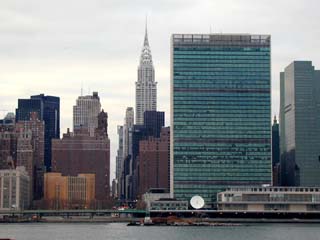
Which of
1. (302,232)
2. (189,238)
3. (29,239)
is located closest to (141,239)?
(189,238)

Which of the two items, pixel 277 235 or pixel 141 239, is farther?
pixel 277 235

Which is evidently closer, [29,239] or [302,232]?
[29,239]

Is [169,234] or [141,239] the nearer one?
[141,239]

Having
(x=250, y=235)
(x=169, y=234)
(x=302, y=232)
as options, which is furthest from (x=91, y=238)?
(x=302, y=232)

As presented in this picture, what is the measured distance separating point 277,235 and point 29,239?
48510 millimetres

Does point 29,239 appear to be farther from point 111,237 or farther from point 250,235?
point 250,235

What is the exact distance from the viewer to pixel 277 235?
180 m

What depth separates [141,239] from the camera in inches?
6624

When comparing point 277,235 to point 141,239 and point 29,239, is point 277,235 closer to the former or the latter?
point 141,239

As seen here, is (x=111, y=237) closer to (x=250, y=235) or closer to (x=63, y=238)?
(x=63, y=238)

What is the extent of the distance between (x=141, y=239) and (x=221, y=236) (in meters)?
16.9

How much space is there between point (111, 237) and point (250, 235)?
27.3 metres

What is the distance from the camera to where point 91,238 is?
17350 cm

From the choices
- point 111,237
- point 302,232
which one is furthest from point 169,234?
point 302,232
